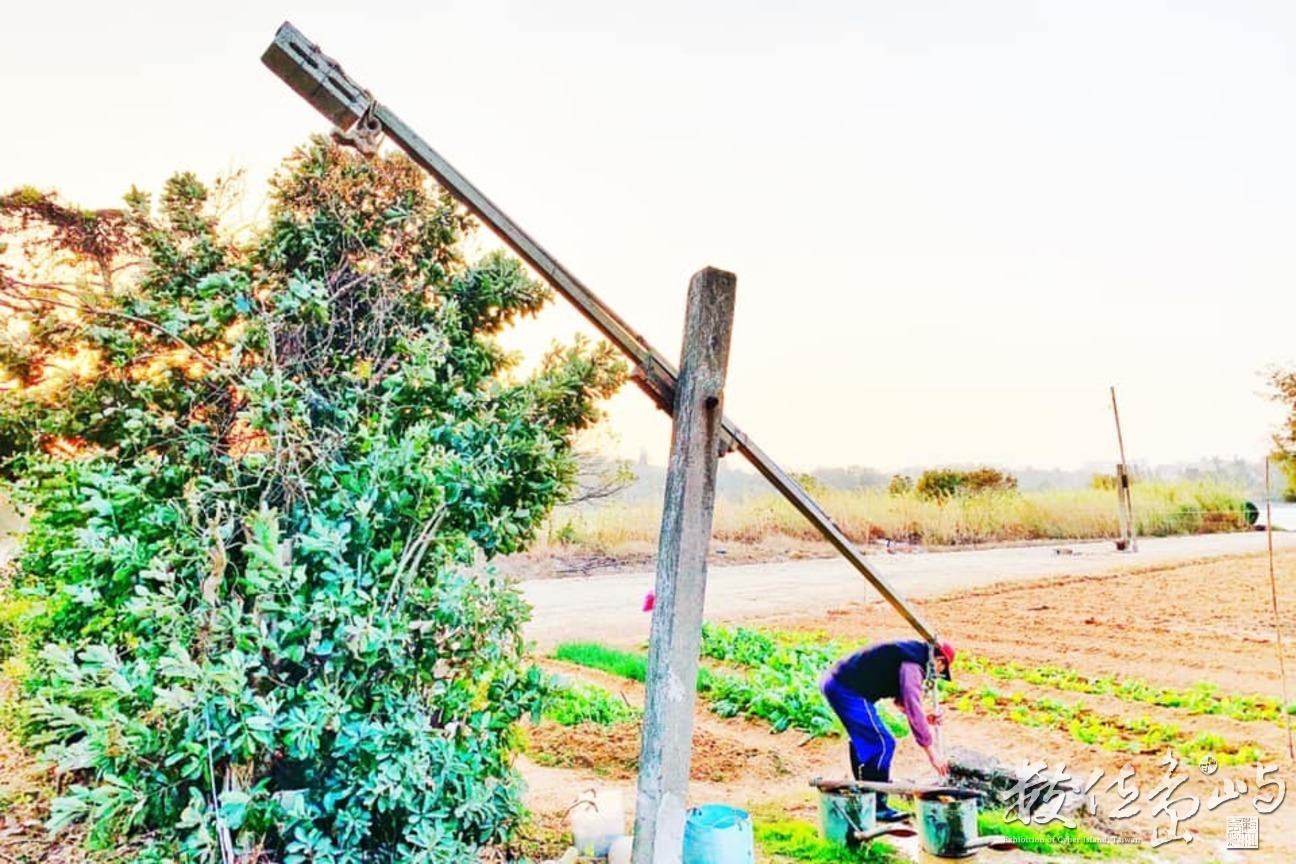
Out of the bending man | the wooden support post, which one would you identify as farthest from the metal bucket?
the wooden support post

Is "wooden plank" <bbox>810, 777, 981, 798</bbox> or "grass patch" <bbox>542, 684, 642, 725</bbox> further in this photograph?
"grass patch" <bbox>542, 684, 642, 725</bbox>

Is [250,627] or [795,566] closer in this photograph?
[250,627]

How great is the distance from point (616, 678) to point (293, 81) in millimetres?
5023

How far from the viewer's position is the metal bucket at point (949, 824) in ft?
9.94

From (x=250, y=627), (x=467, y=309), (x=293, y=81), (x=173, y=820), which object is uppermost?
(x=293, y=81)

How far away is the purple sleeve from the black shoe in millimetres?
412

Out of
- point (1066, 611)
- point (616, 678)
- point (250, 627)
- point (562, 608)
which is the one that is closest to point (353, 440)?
point (250, 627)

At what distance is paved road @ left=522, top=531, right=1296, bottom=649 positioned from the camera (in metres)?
7.72

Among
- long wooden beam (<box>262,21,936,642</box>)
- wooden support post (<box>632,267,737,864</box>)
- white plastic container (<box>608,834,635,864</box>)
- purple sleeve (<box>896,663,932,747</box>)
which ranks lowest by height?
white plastic container (<box>608,834,635,864</box>)

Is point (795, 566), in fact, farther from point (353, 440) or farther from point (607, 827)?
point (353, 440)

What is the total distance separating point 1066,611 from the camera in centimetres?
825

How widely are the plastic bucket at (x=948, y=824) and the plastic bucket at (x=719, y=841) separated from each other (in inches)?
35.1

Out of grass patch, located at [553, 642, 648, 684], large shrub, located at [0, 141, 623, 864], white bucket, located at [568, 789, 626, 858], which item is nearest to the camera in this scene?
large shrub, located at [0, 141, 623, 864]

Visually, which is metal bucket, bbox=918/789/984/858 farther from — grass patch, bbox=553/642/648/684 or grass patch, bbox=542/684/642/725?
grass patch, bbox=553/642/648/684
